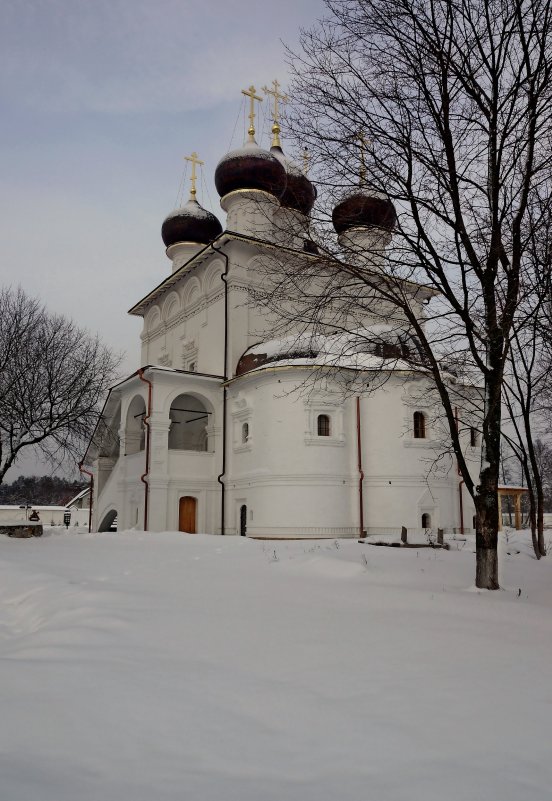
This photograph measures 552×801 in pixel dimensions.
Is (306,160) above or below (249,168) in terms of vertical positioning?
below

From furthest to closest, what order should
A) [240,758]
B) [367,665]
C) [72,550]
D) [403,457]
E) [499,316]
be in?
[403,457]
[72,550]
[499,316]
[367,665]
[240,758]

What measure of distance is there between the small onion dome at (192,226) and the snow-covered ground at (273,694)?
83.8 feet

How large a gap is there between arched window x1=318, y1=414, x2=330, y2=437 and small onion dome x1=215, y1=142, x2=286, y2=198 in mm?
10251

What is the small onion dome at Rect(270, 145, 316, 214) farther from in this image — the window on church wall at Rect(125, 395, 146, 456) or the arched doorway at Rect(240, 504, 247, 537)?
the window on church wall at Rect(125, 395, 146, 456)

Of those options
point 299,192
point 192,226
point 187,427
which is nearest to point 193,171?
point 192,226

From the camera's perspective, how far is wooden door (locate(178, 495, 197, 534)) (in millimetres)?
23609

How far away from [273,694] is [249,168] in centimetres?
2546

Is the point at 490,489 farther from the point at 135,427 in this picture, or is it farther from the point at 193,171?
the point at 193,171

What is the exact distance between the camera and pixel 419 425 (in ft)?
73.8

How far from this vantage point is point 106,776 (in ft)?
8.74

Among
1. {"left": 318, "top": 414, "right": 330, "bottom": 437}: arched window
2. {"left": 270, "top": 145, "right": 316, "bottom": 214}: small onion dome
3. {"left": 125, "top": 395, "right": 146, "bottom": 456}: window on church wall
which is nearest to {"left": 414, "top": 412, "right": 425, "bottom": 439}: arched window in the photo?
{"left": 318, "top": 414, "right": 330, "bottom": 437}: arched window

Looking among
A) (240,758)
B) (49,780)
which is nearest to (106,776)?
(49,780)

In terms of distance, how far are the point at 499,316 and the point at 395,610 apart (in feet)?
12.7

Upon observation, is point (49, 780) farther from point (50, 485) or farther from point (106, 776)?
point (50, 485)
